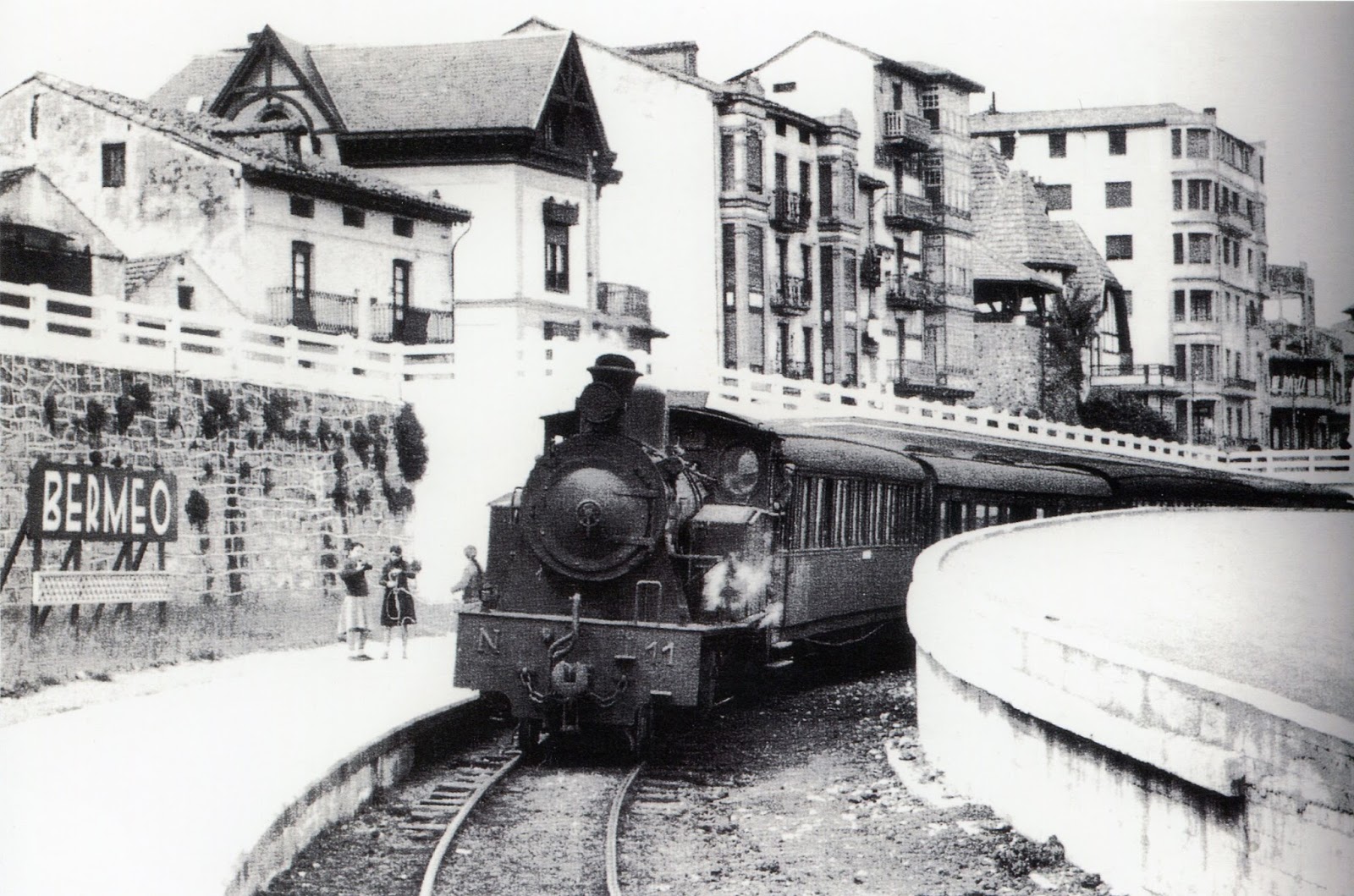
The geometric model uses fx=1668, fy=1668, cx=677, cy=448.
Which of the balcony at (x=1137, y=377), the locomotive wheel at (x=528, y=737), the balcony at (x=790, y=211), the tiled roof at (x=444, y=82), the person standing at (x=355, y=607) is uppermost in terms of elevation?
the balcony at (x=790, y=211)

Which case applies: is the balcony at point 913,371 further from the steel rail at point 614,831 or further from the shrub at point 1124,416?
the steel rail at point 614,831

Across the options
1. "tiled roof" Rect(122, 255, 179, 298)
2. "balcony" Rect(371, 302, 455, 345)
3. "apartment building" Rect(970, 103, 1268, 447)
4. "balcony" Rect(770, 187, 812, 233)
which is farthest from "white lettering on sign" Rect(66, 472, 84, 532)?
"balcony" Rect(770, 187, 812, 233)

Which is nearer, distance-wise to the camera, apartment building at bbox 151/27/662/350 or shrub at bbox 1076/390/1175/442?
apartment building at bbox 151/27/662/350

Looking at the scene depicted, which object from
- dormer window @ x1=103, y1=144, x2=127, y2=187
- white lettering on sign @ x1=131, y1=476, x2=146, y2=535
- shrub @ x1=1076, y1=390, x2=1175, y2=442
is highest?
dormer window @ x1=103, y1=144, x2=127, y2=187

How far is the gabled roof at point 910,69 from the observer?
757 inches

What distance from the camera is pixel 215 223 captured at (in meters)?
22.9

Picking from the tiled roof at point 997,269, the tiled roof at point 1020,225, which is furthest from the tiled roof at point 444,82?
the tiled roof at point 997,269

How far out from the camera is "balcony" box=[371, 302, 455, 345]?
25.9 metres

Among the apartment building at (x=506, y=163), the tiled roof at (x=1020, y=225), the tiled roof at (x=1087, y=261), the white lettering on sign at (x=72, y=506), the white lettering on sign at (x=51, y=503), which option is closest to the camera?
the white lettering on sign at (x=51, y=503)

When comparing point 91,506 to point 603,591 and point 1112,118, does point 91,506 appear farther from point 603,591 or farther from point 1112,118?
point 1112,118

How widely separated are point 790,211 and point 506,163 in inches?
516

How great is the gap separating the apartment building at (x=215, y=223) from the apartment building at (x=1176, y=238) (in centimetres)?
943

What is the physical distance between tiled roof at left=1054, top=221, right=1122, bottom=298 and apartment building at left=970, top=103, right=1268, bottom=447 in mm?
379

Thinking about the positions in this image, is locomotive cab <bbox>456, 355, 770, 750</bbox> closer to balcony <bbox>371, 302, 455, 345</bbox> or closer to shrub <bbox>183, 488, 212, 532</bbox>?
shrub <bbox>183, 488, 212, 532</bbox>
